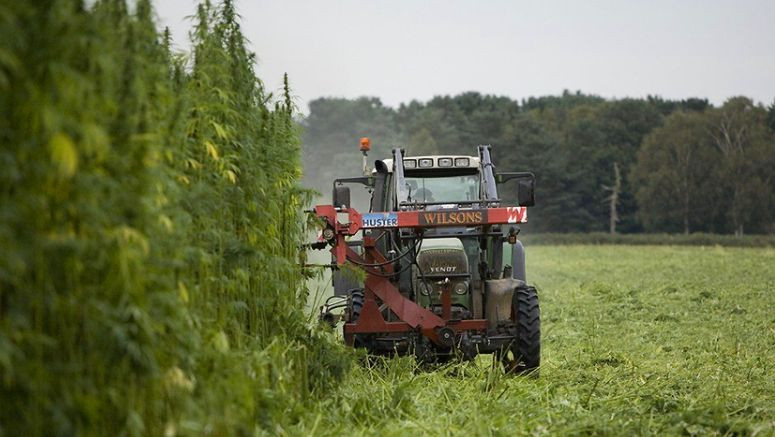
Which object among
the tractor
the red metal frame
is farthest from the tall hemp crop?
the tractor

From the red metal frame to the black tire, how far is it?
1.28 feet

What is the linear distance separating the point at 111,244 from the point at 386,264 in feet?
22.7

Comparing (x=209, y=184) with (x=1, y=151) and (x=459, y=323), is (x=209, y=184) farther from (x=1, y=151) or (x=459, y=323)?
(x=459, y=323)

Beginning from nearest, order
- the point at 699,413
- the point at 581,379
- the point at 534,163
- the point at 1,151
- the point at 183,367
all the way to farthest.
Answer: the point at 1,151 → the point at 183,367 → the point at 699,413 → the point at 581,379 → the point at 534,163

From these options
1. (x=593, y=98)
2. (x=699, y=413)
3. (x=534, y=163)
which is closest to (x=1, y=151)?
(x=699, y=413)

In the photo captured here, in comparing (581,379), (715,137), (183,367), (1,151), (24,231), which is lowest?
(581,379)

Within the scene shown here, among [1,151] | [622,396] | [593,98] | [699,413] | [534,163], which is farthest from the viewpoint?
[593,98]

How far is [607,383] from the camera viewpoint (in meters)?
11.0

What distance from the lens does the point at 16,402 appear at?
16.1 ft

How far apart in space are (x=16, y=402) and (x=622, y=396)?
6.12 metres

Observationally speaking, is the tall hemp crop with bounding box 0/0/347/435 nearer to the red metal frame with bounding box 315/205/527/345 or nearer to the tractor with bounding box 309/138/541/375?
the red metal frame with bounding box 315/205/527/345

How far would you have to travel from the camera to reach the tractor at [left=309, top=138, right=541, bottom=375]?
11.5m

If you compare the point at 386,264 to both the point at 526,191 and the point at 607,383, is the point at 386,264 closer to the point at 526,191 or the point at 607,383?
the point at 526,191

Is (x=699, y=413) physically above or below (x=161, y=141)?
below
